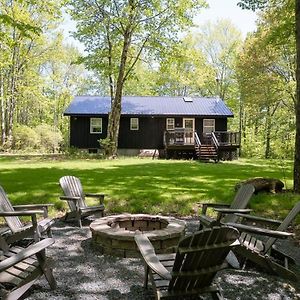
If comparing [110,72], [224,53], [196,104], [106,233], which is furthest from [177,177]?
[224,53]

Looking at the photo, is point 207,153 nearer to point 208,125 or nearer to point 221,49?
point 208,125

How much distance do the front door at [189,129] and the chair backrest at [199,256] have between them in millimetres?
19525

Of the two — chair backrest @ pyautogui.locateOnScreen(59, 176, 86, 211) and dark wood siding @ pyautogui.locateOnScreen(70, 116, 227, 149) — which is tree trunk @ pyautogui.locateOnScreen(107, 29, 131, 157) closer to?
dark wood siding @ pyautogui.locateOnScreen(70, 116, 227, 149)

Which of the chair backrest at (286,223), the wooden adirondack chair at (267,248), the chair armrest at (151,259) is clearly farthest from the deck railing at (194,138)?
the chair armrest at (151,259)

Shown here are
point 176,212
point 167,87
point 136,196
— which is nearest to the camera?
point 176,212

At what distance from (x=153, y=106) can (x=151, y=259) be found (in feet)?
75.9

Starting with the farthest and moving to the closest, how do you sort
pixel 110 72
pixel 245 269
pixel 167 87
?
1. pixel 167 87
2. pixel 110 72
3. pixel 245 269

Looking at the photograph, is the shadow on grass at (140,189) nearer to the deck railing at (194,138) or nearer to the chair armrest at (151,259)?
the chair armrest at (151,259)

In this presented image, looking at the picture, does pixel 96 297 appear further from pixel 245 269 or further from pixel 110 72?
pixel 110 72

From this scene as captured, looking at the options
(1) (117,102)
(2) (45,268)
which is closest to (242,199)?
(2) (45,268)

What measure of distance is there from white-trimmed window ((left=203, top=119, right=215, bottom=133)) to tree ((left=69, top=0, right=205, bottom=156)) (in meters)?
6.68

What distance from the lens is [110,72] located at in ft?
70.9

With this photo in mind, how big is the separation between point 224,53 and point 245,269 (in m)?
37.4

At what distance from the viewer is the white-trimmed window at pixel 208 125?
25.4 m
